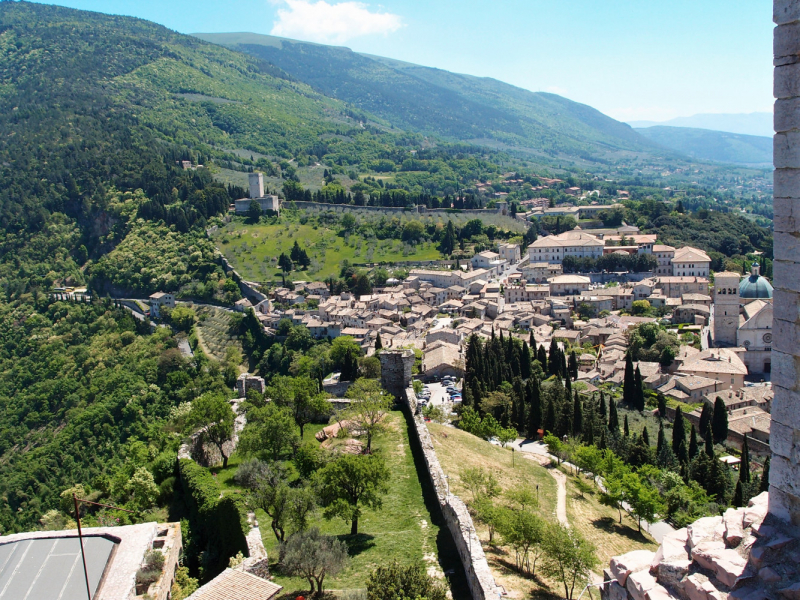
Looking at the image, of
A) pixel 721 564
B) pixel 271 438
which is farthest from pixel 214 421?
pixel 721 564

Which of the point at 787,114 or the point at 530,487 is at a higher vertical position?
the point at 787,114

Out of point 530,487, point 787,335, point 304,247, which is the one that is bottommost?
point 530,487

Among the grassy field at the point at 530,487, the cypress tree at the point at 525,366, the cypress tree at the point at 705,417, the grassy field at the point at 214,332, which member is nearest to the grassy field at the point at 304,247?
the grassy field at the point at 214,332

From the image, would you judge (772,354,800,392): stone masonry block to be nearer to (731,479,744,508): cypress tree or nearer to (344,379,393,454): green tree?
(344,379,393,454): green tree

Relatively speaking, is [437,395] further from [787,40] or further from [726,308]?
[787,40]

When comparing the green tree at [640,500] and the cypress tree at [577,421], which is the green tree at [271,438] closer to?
the green tree at [640,500]
